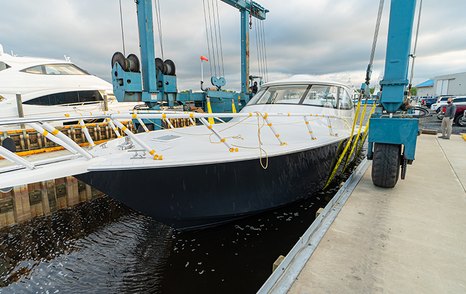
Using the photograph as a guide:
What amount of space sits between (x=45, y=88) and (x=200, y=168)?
10.9 meters

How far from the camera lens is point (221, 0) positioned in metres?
9.44

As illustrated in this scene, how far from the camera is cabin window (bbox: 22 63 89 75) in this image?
10.8 m

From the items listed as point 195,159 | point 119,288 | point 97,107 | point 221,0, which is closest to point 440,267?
point 195,159

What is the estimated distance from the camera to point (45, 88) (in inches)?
416

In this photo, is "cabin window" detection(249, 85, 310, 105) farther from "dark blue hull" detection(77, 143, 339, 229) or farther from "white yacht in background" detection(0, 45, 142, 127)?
"white yacht in background" detection(0, 45, 142, 127)

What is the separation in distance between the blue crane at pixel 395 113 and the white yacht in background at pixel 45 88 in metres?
9.56

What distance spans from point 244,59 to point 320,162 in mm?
7793

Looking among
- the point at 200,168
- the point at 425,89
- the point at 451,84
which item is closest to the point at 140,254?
the point at 200,168

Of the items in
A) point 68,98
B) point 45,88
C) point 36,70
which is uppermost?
point 36,70

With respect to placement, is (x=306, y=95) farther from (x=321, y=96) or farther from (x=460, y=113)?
(x=460, y=113)

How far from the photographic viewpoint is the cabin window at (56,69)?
35.3ft

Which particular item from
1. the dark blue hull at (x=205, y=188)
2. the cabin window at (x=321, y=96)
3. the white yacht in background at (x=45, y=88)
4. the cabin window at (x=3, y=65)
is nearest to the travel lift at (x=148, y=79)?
the dark blue hull at (x=205, y=188)

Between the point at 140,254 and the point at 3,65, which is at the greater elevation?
the point at 3,65

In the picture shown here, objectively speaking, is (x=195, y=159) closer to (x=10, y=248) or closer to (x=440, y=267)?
(x=440, y=267)
